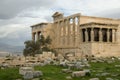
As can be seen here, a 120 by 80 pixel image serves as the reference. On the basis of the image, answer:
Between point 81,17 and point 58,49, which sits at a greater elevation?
point 81,17

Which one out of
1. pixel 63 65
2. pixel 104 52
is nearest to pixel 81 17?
pixel 104 52

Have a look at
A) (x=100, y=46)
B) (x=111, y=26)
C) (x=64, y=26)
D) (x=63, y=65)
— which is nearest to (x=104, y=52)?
(x=100, y=46)

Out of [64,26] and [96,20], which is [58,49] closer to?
[64,26]

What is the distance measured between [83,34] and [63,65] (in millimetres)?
36869

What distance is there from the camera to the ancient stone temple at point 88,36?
208 feet

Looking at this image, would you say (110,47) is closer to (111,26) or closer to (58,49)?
(111,26)

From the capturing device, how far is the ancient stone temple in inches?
2495

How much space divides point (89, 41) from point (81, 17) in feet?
15.6

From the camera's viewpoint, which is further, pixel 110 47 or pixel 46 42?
pixel 46 42

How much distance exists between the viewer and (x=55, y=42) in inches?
2943

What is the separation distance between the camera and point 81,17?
64.9 metres

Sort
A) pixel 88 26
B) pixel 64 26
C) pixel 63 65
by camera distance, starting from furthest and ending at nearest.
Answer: pixel 64 26, pixel 88 26, pixel 63 65

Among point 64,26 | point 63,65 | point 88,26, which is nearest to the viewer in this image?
point 63,65

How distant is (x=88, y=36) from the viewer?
66.1 m
